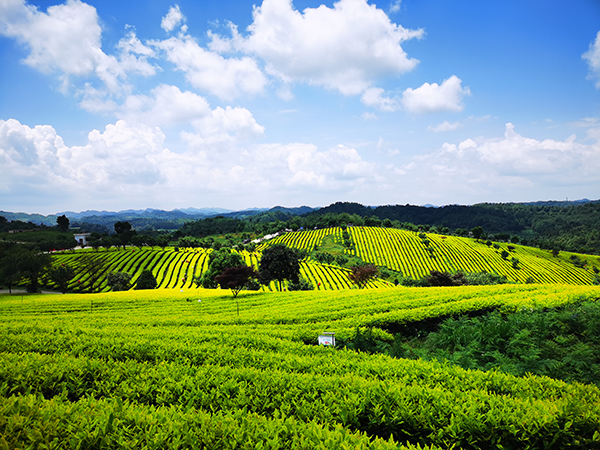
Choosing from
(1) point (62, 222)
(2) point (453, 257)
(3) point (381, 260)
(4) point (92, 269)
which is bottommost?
(3) point (381, 260)

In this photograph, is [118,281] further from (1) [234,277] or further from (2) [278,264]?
(1) [234,277]

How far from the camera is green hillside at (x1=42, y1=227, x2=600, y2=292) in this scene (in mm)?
79000

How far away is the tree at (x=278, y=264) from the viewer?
4053 cm

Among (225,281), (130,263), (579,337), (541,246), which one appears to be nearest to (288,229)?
(130,263)

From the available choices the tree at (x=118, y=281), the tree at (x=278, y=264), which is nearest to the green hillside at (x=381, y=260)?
the tree at (x=118, y=281)

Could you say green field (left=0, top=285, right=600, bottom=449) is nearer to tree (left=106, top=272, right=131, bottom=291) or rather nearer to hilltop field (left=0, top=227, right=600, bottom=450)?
hilltop field (left=0, top=227, right=600, bottom=450)

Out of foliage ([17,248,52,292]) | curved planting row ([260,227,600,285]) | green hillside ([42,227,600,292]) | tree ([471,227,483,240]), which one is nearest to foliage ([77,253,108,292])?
green hillside ([42,227,600,292])

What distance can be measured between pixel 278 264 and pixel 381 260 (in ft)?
254

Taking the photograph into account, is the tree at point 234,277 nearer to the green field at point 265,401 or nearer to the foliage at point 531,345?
the green field at point 265,401

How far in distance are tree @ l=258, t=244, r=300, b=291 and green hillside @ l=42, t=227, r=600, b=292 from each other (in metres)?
25.7

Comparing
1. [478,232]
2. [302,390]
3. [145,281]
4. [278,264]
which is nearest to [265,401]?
[302,390]

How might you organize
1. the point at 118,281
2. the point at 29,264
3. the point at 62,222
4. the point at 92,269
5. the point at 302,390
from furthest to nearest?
the point at 62,222 < the point at 92,269 < the point at 118,281 < the point at 29,264 < the point at 302,390

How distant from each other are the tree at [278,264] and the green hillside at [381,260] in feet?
84.4

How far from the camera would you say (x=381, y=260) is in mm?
109375
